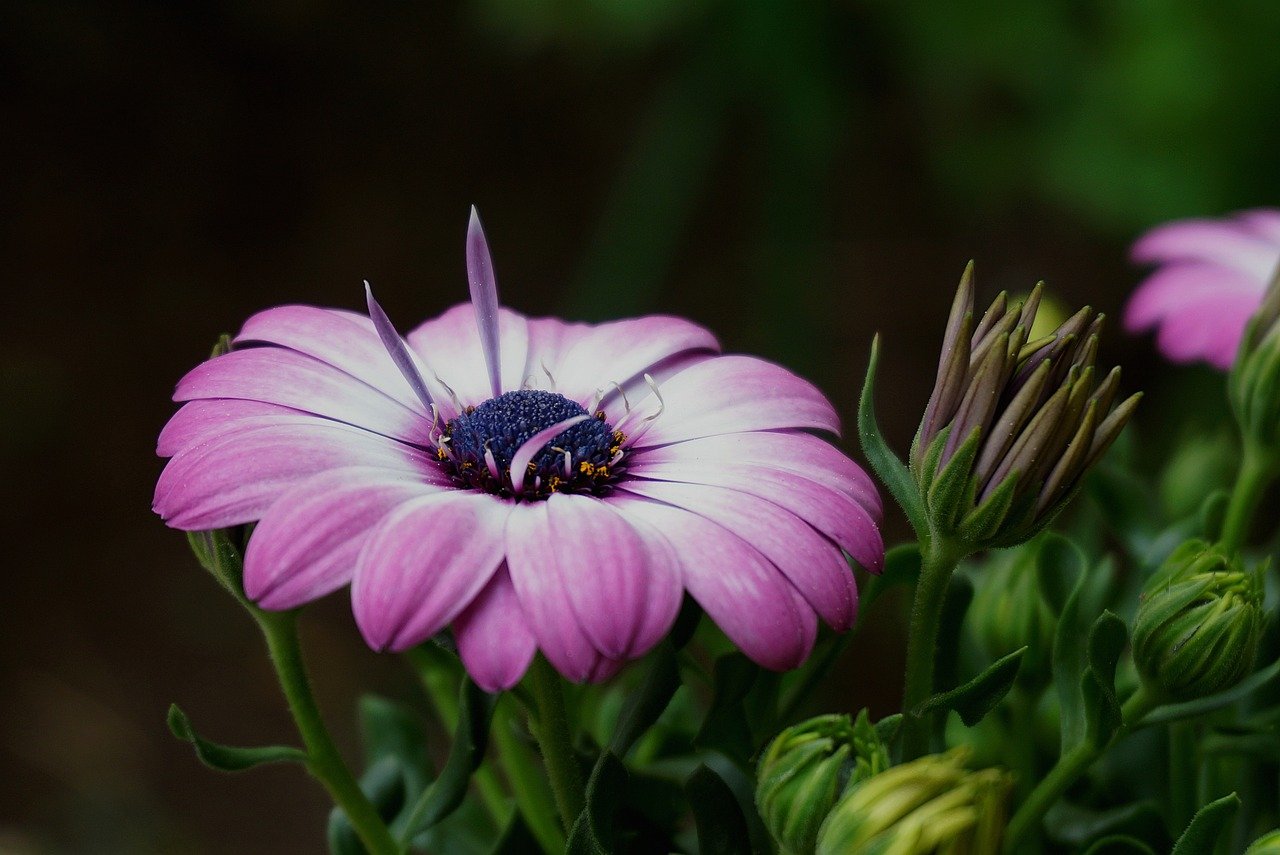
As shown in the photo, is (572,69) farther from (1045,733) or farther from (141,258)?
(1045,733)

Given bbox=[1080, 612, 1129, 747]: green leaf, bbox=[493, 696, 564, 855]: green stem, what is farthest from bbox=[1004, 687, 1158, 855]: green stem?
bbox=[493, 696, 564, 855]: green stem

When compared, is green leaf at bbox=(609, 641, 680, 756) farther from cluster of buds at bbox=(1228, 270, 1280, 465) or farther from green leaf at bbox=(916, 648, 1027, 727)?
cluster of buds at bbox=(1228, 270, 1280, 465)

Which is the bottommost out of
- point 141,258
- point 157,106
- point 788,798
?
point 788,798

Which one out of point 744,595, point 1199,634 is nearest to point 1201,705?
point 1199,634

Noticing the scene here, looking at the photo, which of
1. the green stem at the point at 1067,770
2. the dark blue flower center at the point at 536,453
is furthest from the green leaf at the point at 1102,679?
the dark blue flower center at the point at 536,453

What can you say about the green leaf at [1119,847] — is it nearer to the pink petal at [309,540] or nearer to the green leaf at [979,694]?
the green leaf at [979,694]

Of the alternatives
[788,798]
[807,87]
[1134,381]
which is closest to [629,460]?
[788,798]
